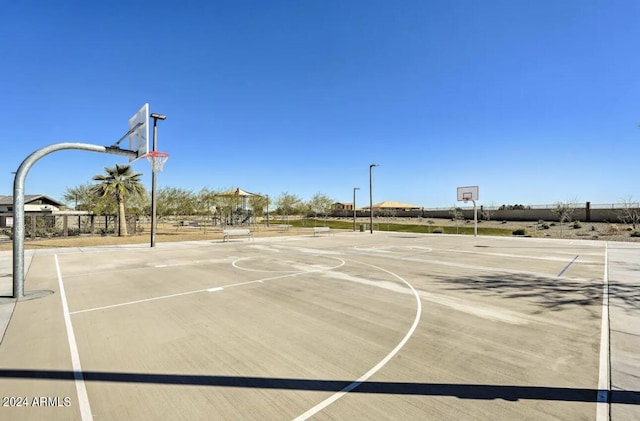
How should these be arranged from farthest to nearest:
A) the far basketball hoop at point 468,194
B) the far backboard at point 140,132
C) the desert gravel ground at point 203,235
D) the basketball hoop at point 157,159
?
the far basketball hoop at point 468,194, the desert gravel ground at point 203,235, the basketball hoop at point 157,159, the far backboard at point 140,132

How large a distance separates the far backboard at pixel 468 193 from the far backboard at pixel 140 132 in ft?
100

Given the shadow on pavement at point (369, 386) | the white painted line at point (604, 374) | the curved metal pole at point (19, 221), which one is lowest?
the white painted line at point (604, 374)

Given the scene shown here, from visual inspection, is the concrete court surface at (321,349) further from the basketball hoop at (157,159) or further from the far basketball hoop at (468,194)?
the far basketball hoop at (468,194)

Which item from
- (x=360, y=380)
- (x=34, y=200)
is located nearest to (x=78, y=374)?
(x=360, y=380)

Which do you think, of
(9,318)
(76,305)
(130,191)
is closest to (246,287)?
(76,305)

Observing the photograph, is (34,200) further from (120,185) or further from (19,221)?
(19,221)

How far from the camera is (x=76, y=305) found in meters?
6.71

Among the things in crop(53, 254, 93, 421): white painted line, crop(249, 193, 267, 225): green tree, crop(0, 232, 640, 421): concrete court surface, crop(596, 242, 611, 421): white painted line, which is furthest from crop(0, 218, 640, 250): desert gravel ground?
crop(596, 242, 611, 421): white painted line

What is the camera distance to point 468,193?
108ft

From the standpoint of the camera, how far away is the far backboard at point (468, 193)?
105 feet

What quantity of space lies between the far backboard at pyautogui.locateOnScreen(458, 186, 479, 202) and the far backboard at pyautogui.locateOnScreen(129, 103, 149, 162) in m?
30.6

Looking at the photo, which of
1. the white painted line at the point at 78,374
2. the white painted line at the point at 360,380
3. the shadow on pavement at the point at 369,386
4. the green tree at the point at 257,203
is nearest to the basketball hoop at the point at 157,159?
the white painted line at the point at 78,374

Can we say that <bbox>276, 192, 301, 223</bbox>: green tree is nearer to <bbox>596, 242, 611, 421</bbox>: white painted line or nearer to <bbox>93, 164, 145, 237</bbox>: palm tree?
<bbox>93, 164, 145, 237</bbox>: palm tree

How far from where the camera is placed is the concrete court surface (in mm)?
3180
